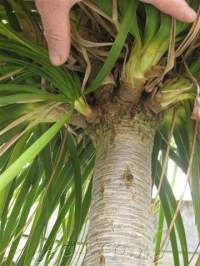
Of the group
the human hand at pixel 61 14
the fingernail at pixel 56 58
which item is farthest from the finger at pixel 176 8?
the fingernail at pixel 56 58

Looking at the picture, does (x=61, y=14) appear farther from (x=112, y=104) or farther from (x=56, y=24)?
(x=112, y=104)

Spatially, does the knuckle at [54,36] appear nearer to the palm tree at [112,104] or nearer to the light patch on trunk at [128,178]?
the palm tree at [112,104]

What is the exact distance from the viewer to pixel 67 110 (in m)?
0.72

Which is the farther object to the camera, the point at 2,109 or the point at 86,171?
the point at 86,171

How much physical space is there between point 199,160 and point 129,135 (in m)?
0.19

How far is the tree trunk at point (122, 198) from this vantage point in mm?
584

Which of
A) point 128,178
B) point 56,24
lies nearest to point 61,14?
point 56,24

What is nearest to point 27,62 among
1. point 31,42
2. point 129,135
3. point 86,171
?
point 31,42

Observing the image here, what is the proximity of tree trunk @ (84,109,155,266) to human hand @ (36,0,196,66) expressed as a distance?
167mm

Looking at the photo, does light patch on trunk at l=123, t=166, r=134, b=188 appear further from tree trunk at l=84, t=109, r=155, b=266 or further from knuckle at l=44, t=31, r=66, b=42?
knuckle at l=44, t=31, r=66, b=42

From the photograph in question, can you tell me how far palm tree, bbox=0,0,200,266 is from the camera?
60 centimetres

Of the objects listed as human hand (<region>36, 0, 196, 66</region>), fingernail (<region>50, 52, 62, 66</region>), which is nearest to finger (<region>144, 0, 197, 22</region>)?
human hand (<region>36, 0, 196, 66</region>)

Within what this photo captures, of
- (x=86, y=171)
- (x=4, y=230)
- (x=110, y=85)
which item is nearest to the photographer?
(x=110, y=85)

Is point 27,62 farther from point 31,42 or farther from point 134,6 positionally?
point 134,6
